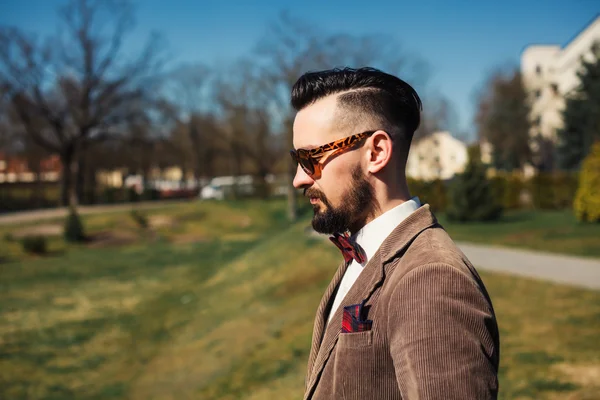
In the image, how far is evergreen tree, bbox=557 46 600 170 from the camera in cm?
3155

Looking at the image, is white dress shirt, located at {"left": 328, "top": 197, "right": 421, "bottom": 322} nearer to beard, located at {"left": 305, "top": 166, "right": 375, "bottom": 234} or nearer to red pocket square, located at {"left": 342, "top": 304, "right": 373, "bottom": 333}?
beard, located at {"left": 305, "top": 166, "right": 375, "bottom": 234}

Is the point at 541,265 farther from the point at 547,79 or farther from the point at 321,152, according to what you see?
the point at 547,79

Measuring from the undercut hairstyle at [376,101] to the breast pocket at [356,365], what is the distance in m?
0.58

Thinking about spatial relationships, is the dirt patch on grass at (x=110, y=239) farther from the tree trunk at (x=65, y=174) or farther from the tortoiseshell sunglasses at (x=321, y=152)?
the tortoiseshell sunglasses at (x=321, y=152)

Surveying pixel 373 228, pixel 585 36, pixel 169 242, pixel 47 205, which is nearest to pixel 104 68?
pixel 47 205

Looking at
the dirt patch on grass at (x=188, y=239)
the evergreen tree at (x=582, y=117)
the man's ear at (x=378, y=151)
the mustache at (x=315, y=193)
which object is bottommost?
the dirt patch on grass at (x=188, y=239)

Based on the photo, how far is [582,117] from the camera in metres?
32.8

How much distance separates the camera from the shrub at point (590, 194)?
656 inches

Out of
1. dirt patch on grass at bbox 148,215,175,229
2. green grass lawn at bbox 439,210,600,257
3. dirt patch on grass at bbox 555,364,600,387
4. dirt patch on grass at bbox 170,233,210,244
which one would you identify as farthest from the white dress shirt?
dirt patch on grass at bbox 148,215,175,229

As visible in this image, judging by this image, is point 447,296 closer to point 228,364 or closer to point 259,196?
point 228,364

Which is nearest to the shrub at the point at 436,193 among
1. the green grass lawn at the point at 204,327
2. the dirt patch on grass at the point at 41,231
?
the green grass lawn at the point at 204,327

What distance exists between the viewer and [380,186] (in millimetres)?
1811

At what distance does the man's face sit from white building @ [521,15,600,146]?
147 ft

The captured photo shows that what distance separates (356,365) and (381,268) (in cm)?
28
